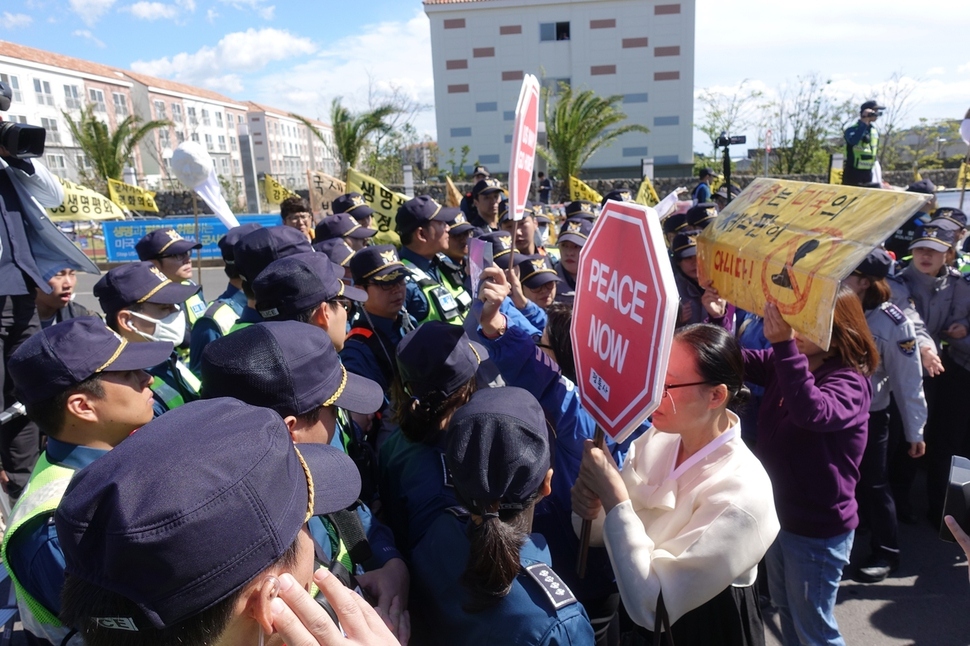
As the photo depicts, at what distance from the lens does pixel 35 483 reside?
1799 mm

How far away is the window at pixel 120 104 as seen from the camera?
5339cm

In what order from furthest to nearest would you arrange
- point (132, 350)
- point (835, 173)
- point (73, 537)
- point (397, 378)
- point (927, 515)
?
1. point (835, 173)
2. point (927, 515)
3. point (397, 378)
4. point (132, 350)
5. point (73, 537)

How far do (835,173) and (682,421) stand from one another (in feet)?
35.6

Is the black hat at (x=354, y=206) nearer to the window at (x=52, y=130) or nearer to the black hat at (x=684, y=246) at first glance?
the black hat at (x=684, y=246)

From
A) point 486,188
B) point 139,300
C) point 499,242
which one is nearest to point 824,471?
point 499,242

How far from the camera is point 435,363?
2.10 m

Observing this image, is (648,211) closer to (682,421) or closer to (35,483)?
(682,421)

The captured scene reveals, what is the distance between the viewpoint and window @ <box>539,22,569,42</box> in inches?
1591

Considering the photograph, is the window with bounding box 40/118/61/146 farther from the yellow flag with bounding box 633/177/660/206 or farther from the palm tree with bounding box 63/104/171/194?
the yellow flag with bounding box 633/177/660/206

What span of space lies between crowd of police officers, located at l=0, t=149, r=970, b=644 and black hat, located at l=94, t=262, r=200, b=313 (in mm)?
12

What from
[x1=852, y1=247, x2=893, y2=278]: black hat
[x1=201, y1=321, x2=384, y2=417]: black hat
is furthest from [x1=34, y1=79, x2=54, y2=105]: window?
[x1=852, y1=247, x2=893, y2=278]: black hat

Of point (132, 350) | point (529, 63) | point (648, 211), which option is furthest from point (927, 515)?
point (529, 63)

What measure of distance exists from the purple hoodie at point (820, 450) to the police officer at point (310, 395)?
153 centimetres

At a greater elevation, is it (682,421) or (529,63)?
(529,63)
